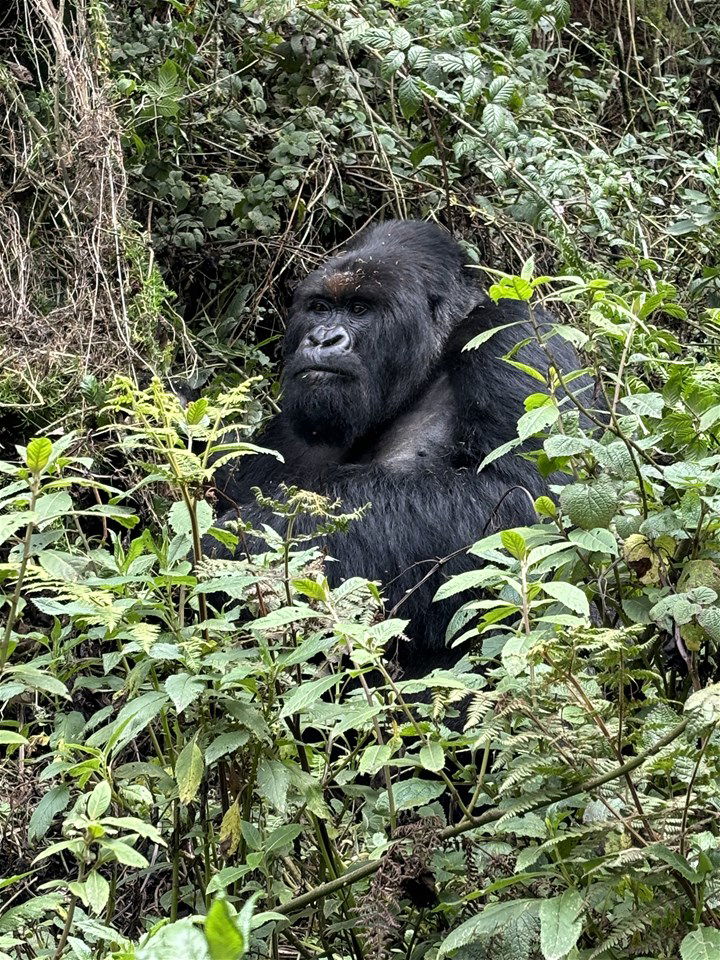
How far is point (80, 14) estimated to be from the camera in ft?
14.1

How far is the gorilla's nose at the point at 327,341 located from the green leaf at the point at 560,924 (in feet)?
9.05

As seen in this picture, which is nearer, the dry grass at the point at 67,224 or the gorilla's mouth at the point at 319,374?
the dry grass at the point at 67,224

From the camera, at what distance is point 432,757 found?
1771 millimetres

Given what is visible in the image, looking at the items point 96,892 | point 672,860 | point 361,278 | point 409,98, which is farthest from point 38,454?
point 409,98

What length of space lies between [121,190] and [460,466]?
1468mm

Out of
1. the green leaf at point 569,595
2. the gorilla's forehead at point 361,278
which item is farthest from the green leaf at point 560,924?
the gorilla's forehead at point 361,278

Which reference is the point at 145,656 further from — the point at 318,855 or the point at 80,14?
the point at 80,14

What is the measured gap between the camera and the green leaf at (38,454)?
194 cm

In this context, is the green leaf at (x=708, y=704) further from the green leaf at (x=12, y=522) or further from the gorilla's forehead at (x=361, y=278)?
the gorilla's forehead at (x=361, y=278)

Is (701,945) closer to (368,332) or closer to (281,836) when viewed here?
(281,836)

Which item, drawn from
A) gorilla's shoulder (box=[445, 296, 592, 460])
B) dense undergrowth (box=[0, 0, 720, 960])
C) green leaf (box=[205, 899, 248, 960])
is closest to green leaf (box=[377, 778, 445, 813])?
dense undergrowth (box=[0, 0, 720, 960])

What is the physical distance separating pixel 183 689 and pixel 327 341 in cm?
250

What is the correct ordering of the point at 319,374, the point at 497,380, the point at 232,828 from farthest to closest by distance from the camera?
the point at 319,374 < the point at 497,380 < the point at 232,828

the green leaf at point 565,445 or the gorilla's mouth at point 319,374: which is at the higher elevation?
the green leaf at point 565,445
